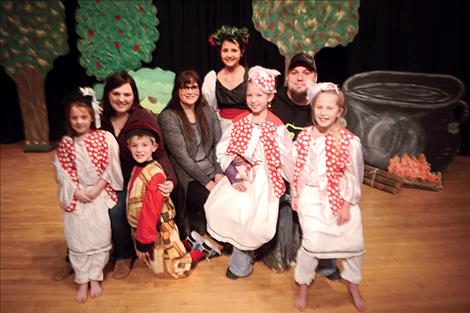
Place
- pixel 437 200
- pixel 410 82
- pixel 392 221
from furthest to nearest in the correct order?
pixel 410 82
pixel 437 200
pixel 392 221

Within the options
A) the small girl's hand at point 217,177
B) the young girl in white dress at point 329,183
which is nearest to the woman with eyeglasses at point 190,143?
the small girl's hand at point 217,177

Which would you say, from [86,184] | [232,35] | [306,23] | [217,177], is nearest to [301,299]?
[217,177]

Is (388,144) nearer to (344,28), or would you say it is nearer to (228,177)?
(344,28)

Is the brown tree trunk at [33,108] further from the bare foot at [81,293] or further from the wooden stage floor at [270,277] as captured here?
the bare foot at [81,293]

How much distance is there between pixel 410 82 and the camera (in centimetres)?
451

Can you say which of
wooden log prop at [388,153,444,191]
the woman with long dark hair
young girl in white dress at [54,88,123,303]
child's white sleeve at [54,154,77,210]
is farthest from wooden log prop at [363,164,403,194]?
child's white sleeve at [54,154,77,210]

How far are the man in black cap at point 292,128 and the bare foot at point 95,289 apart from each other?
1041 millimetres

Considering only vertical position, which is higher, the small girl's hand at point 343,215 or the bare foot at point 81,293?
the small girl's hand at point 343,215

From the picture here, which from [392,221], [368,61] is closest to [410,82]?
[368,61]

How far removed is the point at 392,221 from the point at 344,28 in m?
1.99

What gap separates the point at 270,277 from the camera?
2.74 m

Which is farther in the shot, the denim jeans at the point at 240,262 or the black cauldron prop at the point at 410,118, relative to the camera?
Answer: the black cauldron prop at the point at 410,118

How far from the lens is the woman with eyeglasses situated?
2.79 meters

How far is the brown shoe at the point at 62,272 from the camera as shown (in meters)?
2.74
